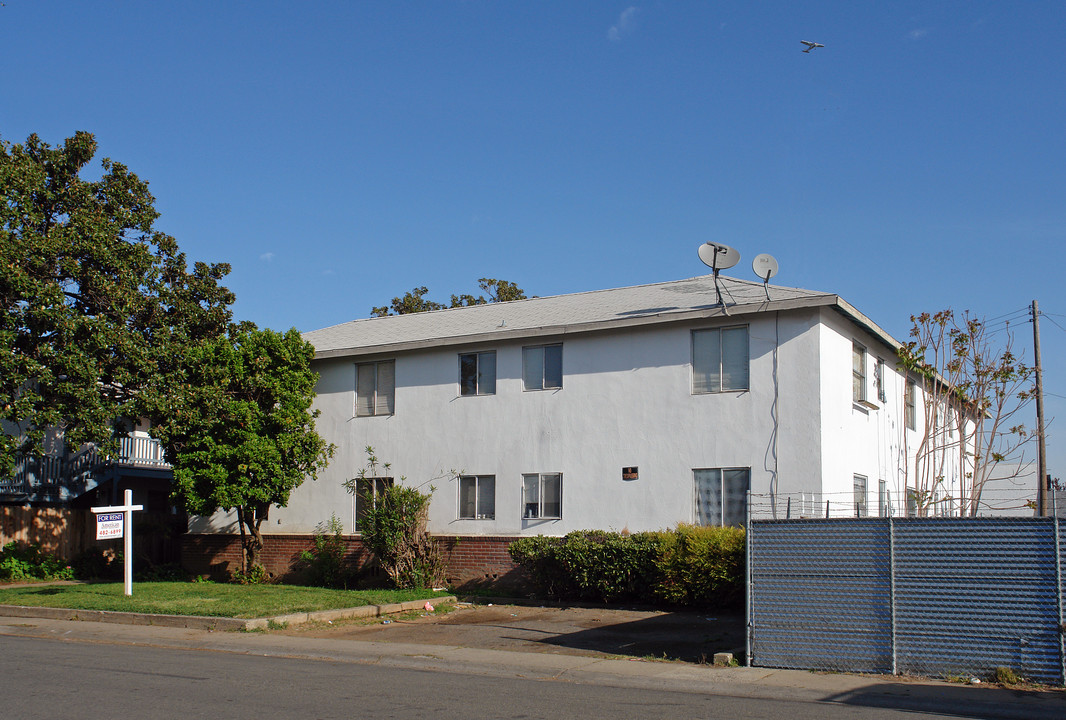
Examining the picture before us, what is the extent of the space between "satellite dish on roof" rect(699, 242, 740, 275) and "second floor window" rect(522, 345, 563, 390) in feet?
12.2

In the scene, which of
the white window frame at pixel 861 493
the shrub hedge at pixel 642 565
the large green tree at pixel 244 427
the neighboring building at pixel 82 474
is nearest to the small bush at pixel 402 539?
the shrub hedge at pixel 642 565

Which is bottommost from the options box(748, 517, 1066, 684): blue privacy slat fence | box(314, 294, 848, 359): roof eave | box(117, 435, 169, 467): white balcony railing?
box(748, 517, 1066, 684): blue privacy slat fence

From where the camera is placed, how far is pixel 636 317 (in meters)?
19.8

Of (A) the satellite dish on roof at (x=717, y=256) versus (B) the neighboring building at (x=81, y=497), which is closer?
(A) the satellite dish on roof at (x=717, y=256)

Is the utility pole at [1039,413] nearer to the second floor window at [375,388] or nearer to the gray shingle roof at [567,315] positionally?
the gray shingle roof at [567,315]

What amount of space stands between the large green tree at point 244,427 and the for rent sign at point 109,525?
2.04 metres

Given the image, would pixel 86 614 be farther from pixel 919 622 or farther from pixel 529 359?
pixel 919 622

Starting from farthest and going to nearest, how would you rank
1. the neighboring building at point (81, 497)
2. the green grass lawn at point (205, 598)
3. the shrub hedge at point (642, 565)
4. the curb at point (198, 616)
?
the neighboring building at point (81, 497) < the shrub hedge at point (642, 565) < the green grass lawn at point (205, 598) < the curb at point (198, 616)

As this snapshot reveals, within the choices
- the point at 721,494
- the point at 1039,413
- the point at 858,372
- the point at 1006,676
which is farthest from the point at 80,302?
the point at 1039,413

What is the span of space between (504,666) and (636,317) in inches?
376

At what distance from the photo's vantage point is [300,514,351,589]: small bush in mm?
22109

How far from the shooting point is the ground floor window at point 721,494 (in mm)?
18469

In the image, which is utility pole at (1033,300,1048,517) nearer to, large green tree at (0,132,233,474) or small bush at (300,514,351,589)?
small bush at (300,514,351,589)

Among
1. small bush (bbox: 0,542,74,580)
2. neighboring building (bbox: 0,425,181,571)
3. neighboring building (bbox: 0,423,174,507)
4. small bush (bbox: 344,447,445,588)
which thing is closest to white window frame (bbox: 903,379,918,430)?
small bush (bbox: 344,447,445,588)
